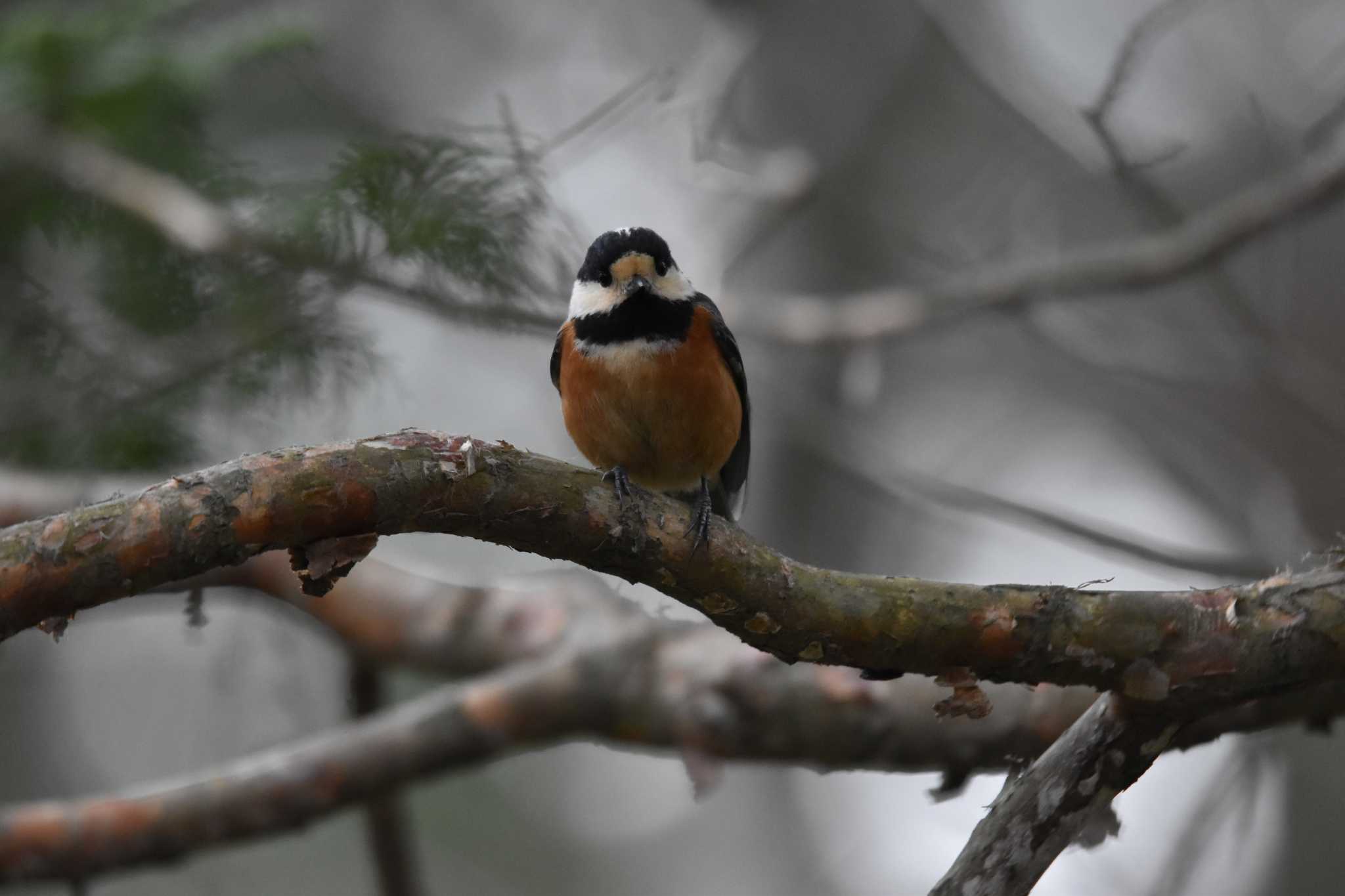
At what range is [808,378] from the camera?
10070 mm

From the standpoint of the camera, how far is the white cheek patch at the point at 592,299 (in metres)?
3.84

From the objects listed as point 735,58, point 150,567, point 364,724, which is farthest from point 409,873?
point 735,58

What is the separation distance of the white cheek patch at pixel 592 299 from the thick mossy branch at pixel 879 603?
1.50m

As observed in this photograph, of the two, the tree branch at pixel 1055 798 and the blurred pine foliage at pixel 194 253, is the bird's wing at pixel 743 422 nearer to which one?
the blurred pine foliage at pixel 194 253

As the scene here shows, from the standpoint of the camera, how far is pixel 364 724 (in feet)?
14.4

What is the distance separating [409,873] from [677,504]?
2807 mm

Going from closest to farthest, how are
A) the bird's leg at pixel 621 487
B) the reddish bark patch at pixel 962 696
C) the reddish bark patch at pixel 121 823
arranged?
1. the bird's leg at pixel 621 487
2. the reddish bark patch at pixel 962 696
3. the reddish bark patch at pixel 121 823

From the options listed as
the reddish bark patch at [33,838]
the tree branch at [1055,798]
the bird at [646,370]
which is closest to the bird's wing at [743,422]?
the bird at [646,370]

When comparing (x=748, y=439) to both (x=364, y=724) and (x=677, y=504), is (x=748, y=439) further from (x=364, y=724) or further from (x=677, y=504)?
(x=677, y=504)

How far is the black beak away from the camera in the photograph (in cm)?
379

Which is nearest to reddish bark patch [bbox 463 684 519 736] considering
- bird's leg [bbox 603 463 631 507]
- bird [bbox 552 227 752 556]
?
bird [bbox 552 227 752 556]

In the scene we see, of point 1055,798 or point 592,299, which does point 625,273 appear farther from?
point 1055,798

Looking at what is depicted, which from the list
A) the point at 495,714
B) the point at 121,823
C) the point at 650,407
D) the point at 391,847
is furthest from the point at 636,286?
the point at 121,823

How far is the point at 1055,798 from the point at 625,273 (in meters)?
2.17
